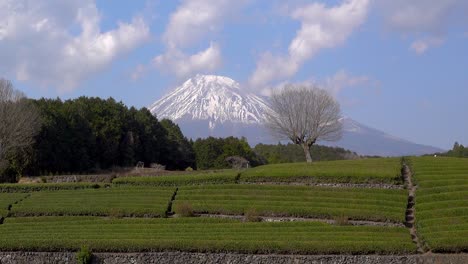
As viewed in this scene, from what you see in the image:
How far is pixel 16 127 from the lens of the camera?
6256 centimetres

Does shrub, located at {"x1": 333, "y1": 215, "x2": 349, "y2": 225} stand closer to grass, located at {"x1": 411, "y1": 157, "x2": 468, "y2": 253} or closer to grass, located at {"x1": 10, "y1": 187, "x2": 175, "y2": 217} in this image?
grass, located at {"x1": 411, "y1": 157, "x2": 468, "y2": 253}

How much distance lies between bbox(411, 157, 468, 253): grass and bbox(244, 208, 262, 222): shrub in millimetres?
8580

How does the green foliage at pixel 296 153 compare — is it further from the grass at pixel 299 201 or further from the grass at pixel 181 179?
the grass at pixel 299 201

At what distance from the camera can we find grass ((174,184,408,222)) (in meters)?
38.8

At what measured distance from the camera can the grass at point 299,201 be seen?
38781 millimetres

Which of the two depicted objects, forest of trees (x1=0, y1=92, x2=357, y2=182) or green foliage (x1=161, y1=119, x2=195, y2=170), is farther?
green foliage (x1=161, y1=119, x2=195, y2=170)

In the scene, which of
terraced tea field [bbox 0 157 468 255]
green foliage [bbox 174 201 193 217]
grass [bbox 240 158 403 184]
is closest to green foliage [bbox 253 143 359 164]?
grass [bbox 240 158 403 184]

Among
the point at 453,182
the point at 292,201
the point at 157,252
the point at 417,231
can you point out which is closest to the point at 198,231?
the point at 157,252

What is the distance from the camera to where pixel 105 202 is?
145ft

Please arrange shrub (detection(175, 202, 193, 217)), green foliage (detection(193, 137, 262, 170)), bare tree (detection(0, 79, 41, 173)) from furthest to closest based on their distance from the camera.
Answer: green foliage (detection(193, 137, 262, 170)), bare tree (detection(0, 79, 41, 173)), shrub (detection(175, 202, 193, 217))

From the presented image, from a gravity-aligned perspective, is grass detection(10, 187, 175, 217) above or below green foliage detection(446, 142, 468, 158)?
below

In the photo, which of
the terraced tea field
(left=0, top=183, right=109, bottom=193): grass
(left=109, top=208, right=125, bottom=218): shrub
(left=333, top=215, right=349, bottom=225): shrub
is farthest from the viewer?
(left=0, top=183, right=109, bottom=193): grass

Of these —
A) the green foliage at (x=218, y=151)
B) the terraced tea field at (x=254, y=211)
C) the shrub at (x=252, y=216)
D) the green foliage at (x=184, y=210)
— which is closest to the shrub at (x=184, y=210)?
the green foliage at (x=184, y=210)

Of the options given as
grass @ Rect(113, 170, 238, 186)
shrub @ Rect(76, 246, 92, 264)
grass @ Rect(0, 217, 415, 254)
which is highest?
grass @ Rect(113, 170, 238, 186)
